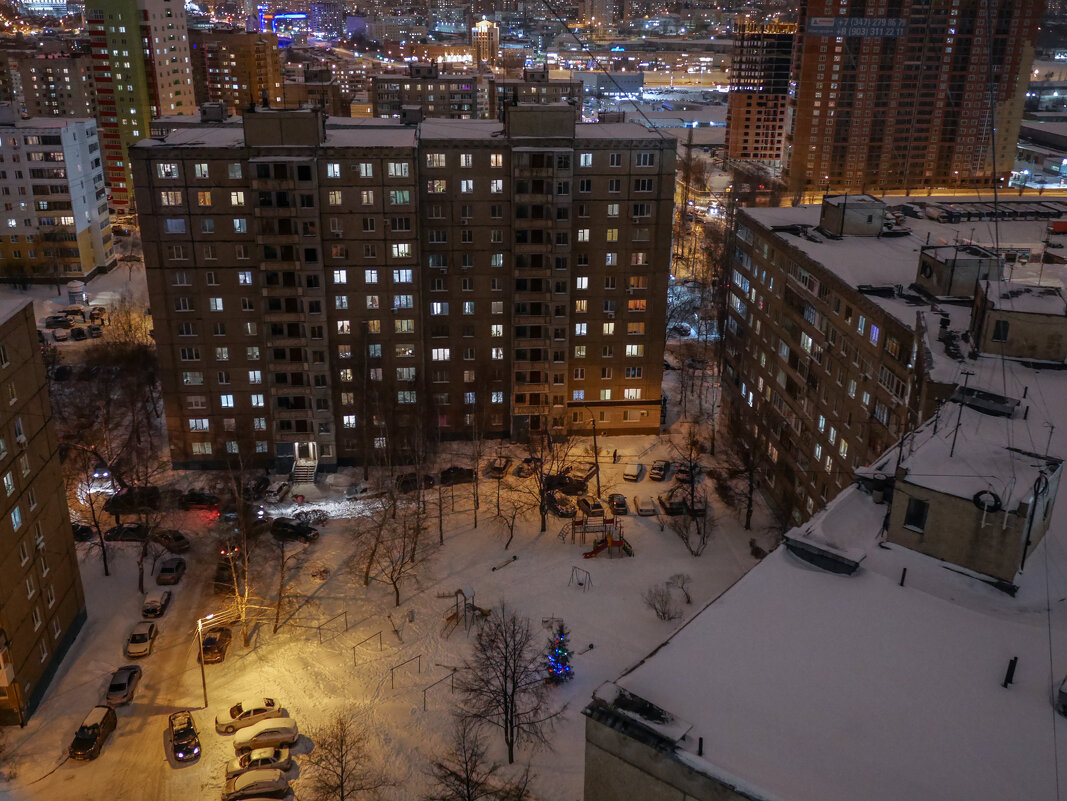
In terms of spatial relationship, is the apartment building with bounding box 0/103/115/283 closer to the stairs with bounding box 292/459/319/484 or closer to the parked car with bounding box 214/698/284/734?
the stairs with bounding box 292/459/319/484

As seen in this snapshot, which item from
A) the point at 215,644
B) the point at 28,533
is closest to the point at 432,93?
the point at 215,644

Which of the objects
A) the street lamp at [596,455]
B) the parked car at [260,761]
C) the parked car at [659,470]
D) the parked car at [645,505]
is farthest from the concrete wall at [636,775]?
the parked car at [659,470]

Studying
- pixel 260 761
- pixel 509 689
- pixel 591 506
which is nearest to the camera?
pixel 260 761

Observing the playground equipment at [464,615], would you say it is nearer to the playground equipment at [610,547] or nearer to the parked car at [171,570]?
the playground equipment at [610,547]

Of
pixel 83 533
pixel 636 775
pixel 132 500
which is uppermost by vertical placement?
pixel 636 775

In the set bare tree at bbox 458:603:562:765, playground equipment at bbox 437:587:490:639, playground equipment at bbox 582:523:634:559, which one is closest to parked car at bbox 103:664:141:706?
playground equipment at bbox 437:587:490:639

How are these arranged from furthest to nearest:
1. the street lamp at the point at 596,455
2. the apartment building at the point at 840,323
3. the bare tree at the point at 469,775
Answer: the street lamp at the point at 596,455
the apartment building at the point at 840,323
the bare tree at the point at 469,775

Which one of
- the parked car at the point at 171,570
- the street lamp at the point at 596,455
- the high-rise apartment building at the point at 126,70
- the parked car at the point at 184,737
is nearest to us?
the parked car at the point at 184,737

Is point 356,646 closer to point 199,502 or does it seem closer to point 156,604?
point 156,604
